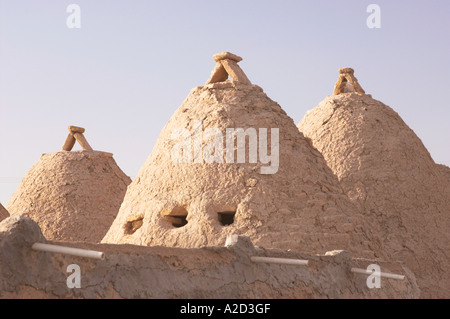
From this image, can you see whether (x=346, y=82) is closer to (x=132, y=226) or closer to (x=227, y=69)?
(x=227, y=69)

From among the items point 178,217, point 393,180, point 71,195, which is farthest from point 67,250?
point 71,195

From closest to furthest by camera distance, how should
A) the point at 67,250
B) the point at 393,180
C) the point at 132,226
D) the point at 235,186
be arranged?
the point at 67,250, the point at 235,186, the point at 132,226, the point at 393,180

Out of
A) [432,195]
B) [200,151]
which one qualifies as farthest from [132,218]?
[432,195]

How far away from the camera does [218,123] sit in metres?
9.22

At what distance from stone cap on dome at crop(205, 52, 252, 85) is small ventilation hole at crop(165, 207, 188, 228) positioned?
2186 mm

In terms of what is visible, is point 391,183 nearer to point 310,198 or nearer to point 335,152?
point 335,152

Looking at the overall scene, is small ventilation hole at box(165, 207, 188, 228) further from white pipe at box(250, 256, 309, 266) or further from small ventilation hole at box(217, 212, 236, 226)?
white pipe at box(250, 256, 309, 266)

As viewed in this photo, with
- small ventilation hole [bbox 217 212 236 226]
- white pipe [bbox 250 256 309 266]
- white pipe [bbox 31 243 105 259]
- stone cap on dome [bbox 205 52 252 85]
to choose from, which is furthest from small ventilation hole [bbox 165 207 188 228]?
white pipe [bbox 31 243 105 259]

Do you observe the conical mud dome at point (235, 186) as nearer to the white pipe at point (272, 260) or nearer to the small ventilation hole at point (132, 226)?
the small ventilation hole at point (132, 226)

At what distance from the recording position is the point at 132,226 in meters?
9.49

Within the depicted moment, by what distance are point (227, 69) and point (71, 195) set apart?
6.94 m

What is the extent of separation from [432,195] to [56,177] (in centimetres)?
848

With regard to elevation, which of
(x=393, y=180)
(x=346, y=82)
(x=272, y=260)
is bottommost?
(x=272, y=260)

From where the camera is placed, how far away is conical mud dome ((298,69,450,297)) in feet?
41.3
